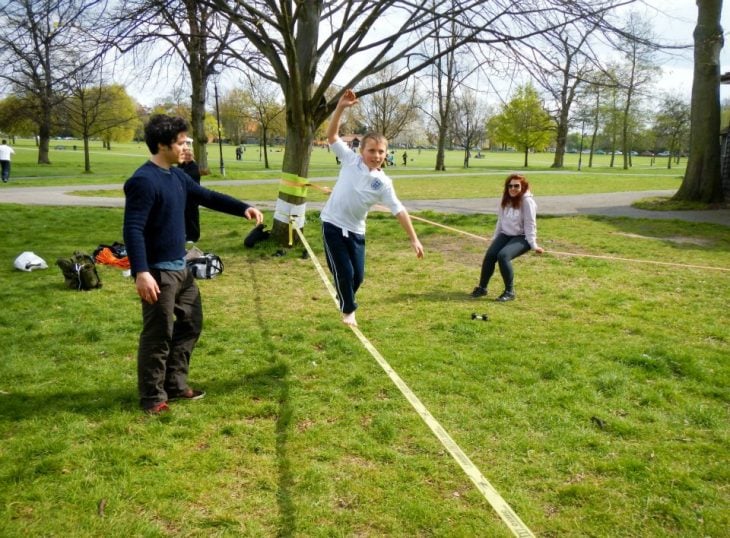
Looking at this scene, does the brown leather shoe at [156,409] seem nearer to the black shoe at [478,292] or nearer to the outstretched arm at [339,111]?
the outstretched arm at [339,111]

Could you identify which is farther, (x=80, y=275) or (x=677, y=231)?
(x=677, y=231)

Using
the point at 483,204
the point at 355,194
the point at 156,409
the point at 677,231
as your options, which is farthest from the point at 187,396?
the point at 483,204

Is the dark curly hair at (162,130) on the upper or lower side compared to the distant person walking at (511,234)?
upper

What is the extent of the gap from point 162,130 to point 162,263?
3.20 ft

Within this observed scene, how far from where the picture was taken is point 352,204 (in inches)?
200

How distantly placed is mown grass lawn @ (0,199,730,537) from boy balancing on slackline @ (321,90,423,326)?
0.89 metres

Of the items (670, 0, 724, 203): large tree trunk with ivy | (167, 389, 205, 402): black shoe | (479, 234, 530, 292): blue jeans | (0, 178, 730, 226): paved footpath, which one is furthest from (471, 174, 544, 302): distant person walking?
(670, 0, 724, 203): large tree trunk with ivy

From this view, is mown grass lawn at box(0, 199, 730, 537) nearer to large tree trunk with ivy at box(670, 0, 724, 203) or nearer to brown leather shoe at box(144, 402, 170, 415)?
brown leather shoe at box(144, 402, 170, 415)

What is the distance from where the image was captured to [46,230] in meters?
12.6

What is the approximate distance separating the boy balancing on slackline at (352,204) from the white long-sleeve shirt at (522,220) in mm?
3225

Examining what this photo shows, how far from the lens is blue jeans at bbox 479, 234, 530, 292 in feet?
25.0

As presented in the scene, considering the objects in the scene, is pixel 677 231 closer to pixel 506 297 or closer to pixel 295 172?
pixel 506 297

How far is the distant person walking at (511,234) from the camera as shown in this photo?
761 cm

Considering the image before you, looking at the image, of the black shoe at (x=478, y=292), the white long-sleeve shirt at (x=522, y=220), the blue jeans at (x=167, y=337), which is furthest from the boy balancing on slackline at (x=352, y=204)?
the white long-sleeve shirt at (x=522, y=220)
